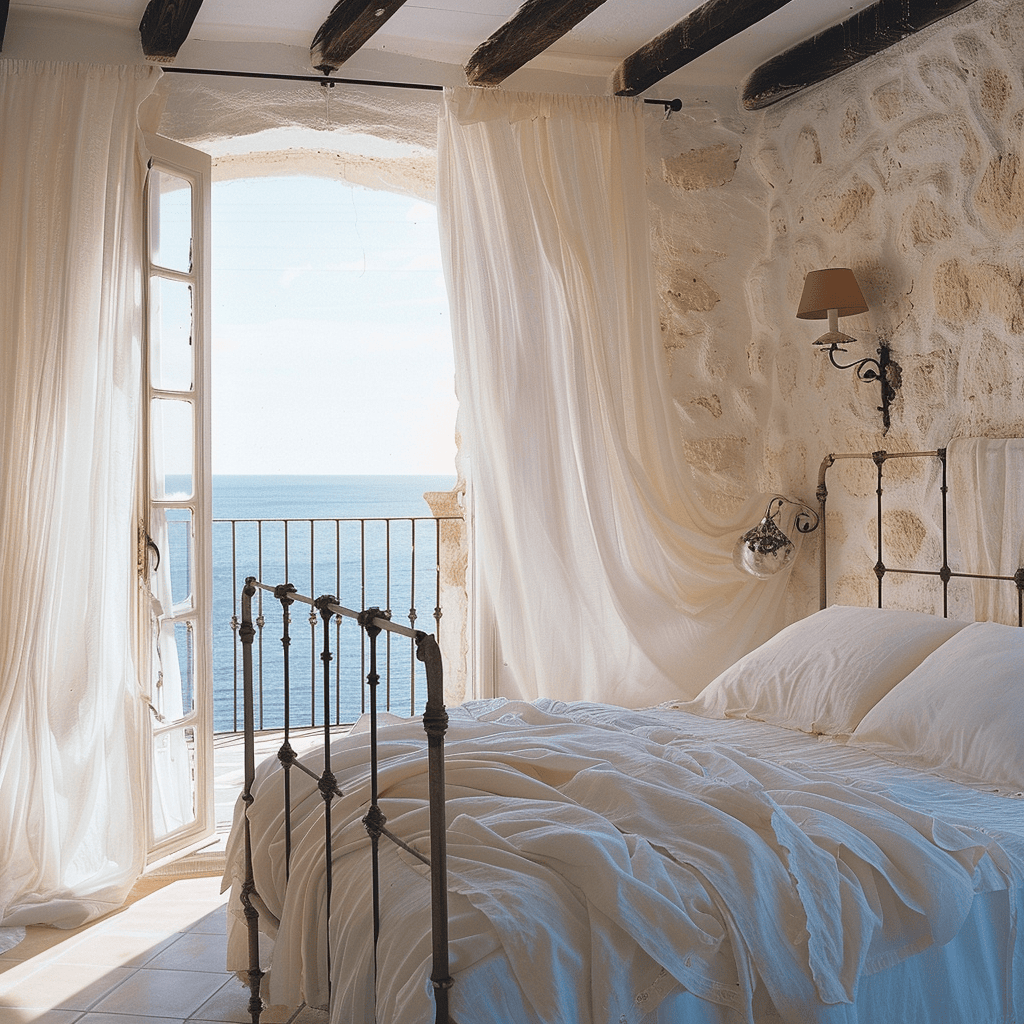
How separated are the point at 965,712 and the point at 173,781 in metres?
2.44

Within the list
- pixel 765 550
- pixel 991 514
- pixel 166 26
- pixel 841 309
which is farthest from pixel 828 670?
pixel 166 26

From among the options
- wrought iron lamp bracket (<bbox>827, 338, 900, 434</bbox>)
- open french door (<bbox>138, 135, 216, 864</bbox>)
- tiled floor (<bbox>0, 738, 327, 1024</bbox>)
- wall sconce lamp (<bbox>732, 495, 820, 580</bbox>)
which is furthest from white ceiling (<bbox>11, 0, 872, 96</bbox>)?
tiled floor (<bbox>0, 738, 327, 1024</bbox>)

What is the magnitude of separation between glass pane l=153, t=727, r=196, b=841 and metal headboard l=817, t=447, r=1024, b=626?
223 centimetres

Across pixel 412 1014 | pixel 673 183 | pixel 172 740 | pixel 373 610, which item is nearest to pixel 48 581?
pixel 172 740

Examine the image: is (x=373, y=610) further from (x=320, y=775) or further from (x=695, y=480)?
(x=695, y=480)

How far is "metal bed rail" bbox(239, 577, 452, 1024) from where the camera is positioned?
1434 mm

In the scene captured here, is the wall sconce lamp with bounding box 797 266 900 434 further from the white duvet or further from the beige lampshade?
the white duvet

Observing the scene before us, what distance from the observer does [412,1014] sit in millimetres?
1400

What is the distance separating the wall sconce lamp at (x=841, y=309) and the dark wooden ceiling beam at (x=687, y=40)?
792 millimetres

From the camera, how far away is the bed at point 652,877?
4.98 ft

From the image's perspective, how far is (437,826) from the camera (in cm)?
148

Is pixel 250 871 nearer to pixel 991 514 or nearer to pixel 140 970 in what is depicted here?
pixel 140 970

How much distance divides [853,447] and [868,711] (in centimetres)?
119

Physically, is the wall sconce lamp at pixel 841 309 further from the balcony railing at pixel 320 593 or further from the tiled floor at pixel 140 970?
the tiled floor at pixel 140 970
